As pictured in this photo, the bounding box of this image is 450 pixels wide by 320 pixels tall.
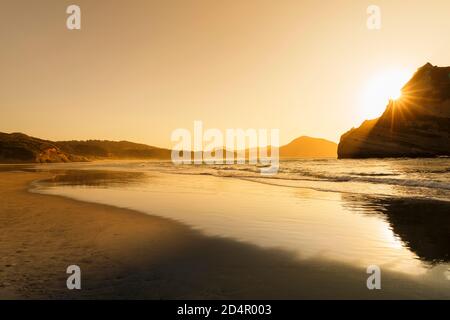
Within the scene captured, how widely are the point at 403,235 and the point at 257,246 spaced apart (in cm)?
409

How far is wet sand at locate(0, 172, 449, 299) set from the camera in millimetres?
4971

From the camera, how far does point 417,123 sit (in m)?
81.2

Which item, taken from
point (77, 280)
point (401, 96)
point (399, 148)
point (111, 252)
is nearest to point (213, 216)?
point (111, 252)

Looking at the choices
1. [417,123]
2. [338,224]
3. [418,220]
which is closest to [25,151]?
[417,123]

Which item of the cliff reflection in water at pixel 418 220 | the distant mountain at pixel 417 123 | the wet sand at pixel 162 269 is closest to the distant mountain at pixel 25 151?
the distant mountain at pixel 417 123

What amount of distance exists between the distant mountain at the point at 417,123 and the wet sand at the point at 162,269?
8518 centimetres

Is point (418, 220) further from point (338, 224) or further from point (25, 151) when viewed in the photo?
point (25, 151)

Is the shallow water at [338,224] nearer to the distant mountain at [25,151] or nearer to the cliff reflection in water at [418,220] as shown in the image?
the cliff reflection in water at [418,220]

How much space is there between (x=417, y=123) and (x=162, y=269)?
90413mm

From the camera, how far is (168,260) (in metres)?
6.66

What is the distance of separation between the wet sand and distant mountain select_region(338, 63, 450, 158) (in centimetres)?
8518

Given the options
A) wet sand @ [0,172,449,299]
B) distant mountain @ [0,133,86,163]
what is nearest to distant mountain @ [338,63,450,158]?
wet sand @ [0,172,449,299]

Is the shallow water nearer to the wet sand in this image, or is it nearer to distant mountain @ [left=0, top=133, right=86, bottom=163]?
the wet sand
